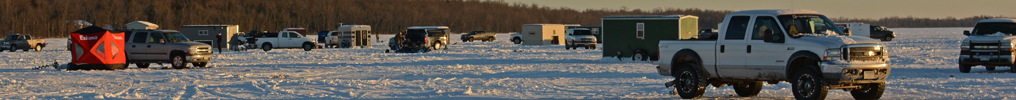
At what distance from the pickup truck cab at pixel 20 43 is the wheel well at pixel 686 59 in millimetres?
32198

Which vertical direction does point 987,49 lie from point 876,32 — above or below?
below

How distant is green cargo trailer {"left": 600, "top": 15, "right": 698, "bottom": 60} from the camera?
21828mm

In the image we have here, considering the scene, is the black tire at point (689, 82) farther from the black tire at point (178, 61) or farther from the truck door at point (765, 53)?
the black tire at point (178, 61)

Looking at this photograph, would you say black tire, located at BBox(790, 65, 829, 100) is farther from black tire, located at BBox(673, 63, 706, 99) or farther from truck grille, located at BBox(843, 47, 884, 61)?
black tire, located at BBox(673, 63, 706, 99)

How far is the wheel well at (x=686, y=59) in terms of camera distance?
9277 millimetres

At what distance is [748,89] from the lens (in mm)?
9867

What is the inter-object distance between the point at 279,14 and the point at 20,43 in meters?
104

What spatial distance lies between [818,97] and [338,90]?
20.0 ft

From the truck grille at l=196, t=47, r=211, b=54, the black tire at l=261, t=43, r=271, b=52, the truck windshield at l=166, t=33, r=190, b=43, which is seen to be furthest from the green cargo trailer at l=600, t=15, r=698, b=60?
the black tire at l=261, t=43, r=271, b=52

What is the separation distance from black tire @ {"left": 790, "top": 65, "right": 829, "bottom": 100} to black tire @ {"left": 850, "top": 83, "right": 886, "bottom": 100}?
54 cm

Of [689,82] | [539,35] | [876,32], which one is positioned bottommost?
[689,82]

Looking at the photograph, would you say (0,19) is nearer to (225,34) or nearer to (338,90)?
(225,34)

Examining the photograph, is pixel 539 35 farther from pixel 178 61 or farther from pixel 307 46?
pixel 178 61

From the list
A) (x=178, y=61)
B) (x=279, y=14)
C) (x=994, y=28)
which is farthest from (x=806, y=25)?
(x=279, y=14)
